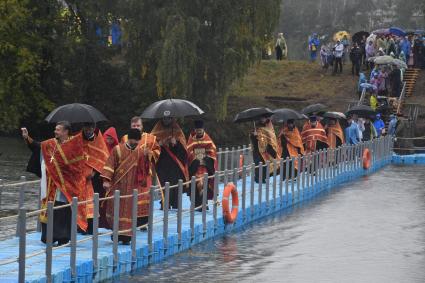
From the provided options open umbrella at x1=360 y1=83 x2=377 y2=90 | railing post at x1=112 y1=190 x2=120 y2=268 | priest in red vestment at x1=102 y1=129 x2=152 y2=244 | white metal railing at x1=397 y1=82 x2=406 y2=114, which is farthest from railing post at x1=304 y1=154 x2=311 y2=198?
open umbrella at x1=360 y1=83 x2=377 y2=90

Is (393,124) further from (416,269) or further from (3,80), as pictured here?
(416,269)

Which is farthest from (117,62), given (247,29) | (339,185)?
(339,185)

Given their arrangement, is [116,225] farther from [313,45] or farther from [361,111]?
[313,45]

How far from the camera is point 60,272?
13.9 m

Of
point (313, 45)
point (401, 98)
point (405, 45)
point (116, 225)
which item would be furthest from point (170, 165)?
point (313, 45)

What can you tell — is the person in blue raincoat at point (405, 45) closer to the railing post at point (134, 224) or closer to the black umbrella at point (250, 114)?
the black umbrella at point (250, 114)

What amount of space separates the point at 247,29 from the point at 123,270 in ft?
118

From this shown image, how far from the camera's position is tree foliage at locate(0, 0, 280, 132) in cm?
4953

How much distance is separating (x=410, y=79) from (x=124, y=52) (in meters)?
15.1

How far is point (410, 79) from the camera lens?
61.5m

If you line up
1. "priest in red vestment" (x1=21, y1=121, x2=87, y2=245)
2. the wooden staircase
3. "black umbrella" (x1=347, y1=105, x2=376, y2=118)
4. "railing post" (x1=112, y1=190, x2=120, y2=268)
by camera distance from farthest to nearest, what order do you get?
the wooden staircase, "black umbrella" (x1=347, y1=105, x2=376, y2=118), "priest in red vestment" (x1=21, y1=121, x2=87, y2=245), "railing post" (x1=112, y1=190, x2=120, y2=268)

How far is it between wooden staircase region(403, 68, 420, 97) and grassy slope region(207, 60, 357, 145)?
2577 millimetres

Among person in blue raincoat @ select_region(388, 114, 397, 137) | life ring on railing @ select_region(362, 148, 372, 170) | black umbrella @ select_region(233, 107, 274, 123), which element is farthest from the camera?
person in blue raincoat @ select_region(388, 114, 397, 137)

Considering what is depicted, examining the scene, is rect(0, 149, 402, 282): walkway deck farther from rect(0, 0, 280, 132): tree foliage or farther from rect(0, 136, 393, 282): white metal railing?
rect(0, 0, 280, 132): tree foliage
